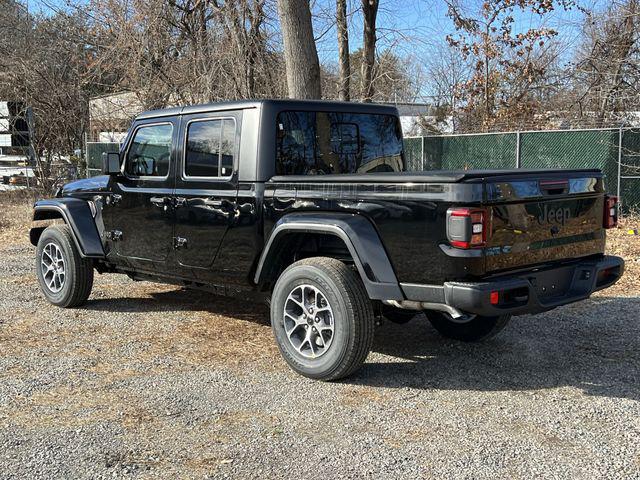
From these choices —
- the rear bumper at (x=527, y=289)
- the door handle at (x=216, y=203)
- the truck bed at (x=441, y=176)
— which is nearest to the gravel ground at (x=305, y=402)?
the rear bumper at (x=527, y=289)

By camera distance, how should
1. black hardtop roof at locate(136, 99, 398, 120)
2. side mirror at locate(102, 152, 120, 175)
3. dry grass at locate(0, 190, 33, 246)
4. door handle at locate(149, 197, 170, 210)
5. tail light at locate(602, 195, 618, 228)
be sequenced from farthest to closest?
dry grass at locate(0, 190, 33, 246)
side mirror at locate(102, 152, 120, 175)
door handle at locate(149, 197, 170, 210)
black hardtop roof at locate(136, 99, 398, 120)
tail light at locate(602, 195, 618, 228)

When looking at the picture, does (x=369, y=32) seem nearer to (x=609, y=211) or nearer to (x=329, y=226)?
(x=609, y=211)

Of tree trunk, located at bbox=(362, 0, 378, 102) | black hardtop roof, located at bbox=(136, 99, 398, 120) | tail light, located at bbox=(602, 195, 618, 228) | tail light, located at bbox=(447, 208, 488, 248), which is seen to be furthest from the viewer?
tree trunk, located at bbox=(362, 0, 378, 102)

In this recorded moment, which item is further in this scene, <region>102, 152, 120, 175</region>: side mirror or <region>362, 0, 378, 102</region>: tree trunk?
<region>362, 0, 378, 102</region>: tree trunk

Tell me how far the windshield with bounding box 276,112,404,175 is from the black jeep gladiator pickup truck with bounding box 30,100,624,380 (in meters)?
0.01

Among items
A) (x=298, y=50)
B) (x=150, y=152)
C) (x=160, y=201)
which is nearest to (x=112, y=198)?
(x=150, y=152)

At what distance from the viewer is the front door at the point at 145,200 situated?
19.2ft

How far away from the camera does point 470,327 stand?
5.61m

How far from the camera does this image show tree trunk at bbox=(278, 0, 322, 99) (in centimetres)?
1003

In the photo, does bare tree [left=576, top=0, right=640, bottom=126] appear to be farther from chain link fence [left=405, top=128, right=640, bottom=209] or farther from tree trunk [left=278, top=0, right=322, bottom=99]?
tree trunk [left=278, top=0, right=322, bottom=99]

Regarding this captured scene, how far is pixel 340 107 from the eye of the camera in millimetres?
5633

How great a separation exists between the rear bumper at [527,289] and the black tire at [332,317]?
0.36 meters

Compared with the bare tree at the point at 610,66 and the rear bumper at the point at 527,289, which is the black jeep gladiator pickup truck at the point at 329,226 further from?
the bare tree at the point at 610,66

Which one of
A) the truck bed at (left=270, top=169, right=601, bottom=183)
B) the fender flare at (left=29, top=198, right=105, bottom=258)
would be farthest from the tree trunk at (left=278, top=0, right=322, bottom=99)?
the truck bed at (left=270, top=169, right=601, bottom=183)
